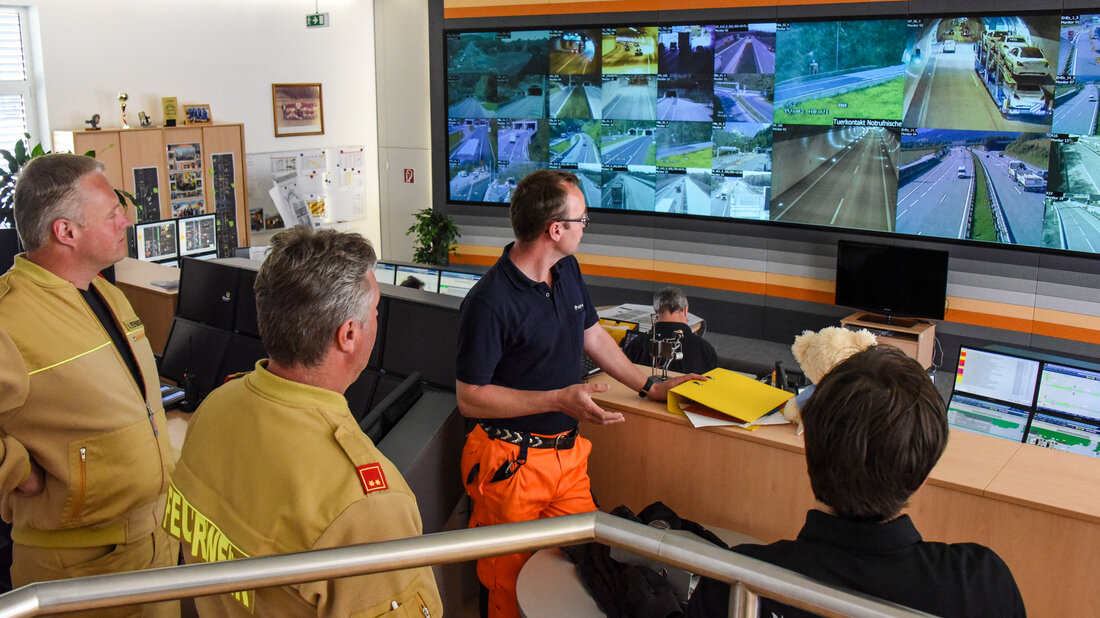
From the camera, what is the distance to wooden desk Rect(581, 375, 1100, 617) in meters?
1.92

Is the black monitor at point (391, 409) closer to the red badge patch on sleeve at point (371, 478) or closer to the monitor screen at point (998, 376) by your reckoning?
the red badge patch on sleeve at point (371, 478)

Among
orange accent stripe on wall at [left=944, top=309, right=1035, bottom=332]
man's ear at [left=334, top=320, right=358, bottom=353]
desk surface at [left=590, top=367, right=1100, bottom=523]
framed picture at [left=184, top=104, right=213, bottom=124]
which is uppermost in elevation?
framed picture at [left=184, top=104, right=213, bottom=124]

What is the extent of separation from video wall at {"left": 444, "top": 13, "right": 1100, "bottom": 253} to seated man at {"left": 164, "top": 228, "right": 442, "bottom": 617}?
6377 millimetres

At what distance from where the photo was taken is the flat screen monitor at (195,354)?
12.6ft

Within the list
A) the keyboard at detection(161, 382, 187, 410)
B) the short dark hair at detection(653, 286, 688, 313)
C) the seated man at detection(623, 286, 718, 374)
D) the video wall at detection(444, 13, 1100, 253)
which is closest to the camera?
the keyboard at detection(161, 382, 187, 410)

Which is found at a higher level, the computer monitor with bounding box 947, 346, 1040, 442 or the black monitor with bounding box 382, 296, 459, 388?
the black monitor with bounding box 382, 296, 459, 388

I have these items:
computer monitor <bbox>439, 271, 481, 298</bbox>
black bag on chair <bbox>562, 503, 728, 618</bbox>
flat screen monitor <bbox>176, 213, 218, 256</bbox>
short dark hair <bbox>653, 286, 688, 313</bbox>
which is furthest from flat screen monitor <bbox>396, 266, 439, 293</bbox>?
black bag on chair <bbox>562, 503, 728, 618</bbox>

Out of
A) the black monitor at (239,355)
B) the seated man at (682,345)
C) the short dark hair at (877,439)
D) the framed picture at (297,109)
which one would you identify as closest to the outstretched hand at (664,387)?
the short dark hair at (877,439)

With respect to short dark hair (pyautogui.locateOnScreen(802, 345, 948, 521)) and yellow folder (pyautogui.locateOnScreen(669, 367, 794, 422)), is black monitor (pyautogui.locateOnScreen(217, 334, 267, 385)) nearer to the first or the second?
yellow folder (pyautogui.locateOnScreen(669, 367, 794, 422))

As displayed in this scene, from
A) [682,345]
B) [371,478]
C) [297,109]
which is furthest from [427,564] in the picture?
[297,109]

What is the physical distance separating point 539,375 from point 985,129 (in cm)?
557

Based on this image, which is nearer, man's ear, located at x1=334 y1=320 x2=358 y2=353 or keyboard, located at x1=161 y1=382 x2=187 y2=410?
Result: man's ear, located at x1=334 y1=320 x2=358 y2=353

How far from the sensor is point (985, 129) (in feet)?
21.7

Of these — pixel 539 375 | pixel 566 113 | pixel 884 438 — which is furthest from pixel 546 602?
pixel 566 113
